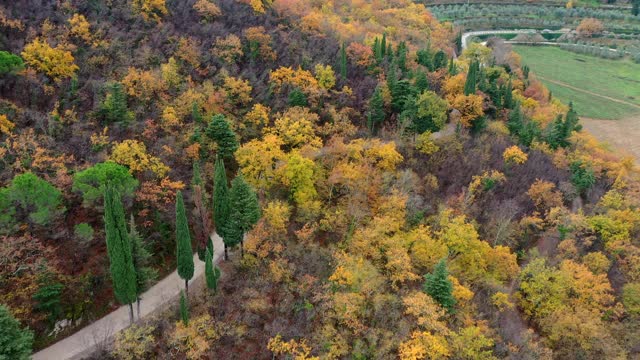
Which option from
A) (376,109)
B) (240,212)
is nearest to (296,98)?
(376,109)

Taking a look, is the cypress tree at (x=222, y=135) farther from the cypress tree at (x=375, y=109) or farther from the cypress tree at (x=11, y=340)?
the cypress tree at (x=11, y=340)

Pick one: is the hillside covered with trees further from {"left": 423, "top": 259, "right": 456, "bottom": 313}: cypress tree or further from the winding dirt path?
the winding dirt path

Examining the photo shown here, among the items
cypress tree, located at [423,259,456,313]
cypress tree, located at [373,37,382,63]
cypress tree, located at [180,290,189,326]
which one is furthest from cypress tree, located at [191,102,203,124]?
cypress tree, located at [373,37,382,63]

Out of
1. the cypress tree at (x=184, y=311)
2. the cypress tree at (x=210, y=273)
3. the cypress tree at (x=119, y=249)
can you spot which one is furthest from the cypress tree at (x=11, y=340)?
the cypress tree at (x=210, y=273)

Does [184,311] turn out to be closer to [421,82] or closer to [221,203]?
[221,203]

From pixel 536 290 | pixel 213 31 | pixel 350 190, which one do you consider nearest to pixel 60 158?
pixel 350 190

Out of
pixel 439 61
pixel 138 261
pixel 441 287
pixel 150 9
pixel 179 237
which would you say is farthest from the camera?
pixel 439 61
